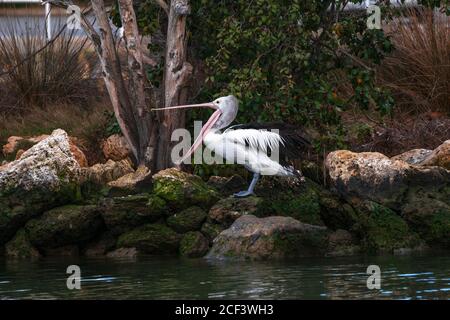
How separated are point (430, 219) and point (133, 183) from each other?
344 cm

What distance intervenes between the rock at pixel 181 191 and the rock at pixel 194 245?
376 millimetres

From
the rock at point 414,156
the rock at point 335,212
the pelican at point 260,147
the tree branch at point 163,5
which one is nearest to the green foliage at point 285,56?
the tree branch at point 163,5

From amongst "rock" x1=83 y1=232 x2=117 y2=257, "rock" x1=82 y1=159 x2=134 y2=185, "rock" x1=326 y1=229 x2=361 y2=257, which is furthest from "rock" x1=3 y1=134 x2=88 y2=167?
"rock" x1=326 y1=229 x2=361 y2=257

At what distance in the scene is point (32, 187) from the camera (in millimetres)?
12508

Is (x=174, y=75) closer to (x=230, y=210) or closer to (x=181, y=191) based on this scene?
(x=181, y=191)

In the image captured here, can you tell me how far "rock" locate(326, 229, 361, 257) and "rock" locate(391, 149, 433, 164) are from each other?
5.72ft

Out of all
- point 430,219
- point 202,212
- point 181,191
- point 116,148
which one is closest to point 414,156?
point 430,219

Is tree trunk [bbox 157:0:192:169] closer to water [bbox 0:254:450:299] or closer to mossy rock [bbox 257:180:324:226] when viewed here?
mossy rock [bbox 257:180:324:226]

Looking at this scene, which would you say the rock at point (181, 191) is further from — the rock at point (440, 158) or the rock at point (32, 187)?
the rock at point (440, 158)

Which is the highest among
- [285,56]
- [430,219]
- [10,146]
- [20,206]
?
[285,56]

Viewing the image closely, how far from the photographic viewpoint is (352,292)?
932 centimetres

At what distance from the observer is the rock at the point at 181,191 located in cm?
1244

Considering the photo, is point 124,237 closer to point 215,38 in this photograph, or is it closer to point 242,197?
point 242,197
